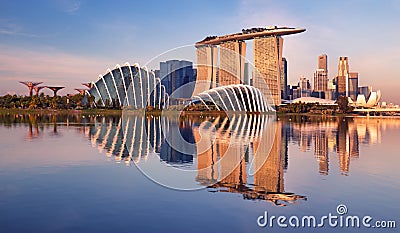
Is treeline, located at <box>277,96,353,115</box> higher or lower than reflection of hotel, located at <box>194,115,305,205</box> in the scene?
higher

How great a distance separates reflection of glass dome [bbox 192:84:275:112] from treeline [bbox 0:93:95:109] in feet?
77.7

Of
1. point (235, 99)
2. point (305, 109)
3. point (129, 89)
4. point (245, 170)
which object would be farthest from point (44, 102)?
point (245, 170)

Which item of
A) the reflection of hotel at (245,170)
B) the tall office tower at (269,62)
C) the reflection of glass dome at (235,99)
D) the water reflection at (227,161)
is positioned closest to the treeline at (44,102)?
the reflection of glass dome at (235,99)

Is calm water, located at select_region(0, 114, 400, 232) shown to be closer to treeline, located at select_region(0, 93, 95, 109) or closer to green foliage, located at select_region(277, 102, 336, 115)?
treeline, located at select_region(0, 93, 95, 109)

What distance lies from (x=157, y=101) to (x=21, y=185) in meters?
65.8

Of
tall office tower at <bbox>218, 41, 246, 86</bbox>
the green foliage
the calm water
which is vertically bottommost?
the calm water

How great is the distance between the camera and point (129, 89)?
232 feet

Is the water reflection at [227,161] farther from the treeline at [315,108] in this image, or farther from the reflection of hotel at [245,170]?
the treeline at [315,108]

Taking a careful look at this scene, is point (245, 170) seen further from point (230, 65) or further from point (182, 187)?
point (230, 65)

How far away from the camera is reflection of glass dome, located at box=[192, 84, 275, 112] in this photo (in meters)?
73.6

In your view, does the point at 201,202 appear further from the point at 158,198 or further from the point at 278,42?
the point at 278,42

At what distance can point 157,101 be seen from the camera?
246ft

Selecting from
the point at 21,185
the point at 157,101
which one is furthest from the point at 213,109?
the point at 21,185

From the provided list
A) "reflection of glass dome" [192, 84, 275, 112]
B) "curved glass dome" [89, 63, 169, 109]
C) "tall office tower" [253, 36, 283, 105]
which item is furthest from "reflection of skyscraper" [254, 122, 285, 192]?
"tall office tower" [253, 36, 283, 105]
